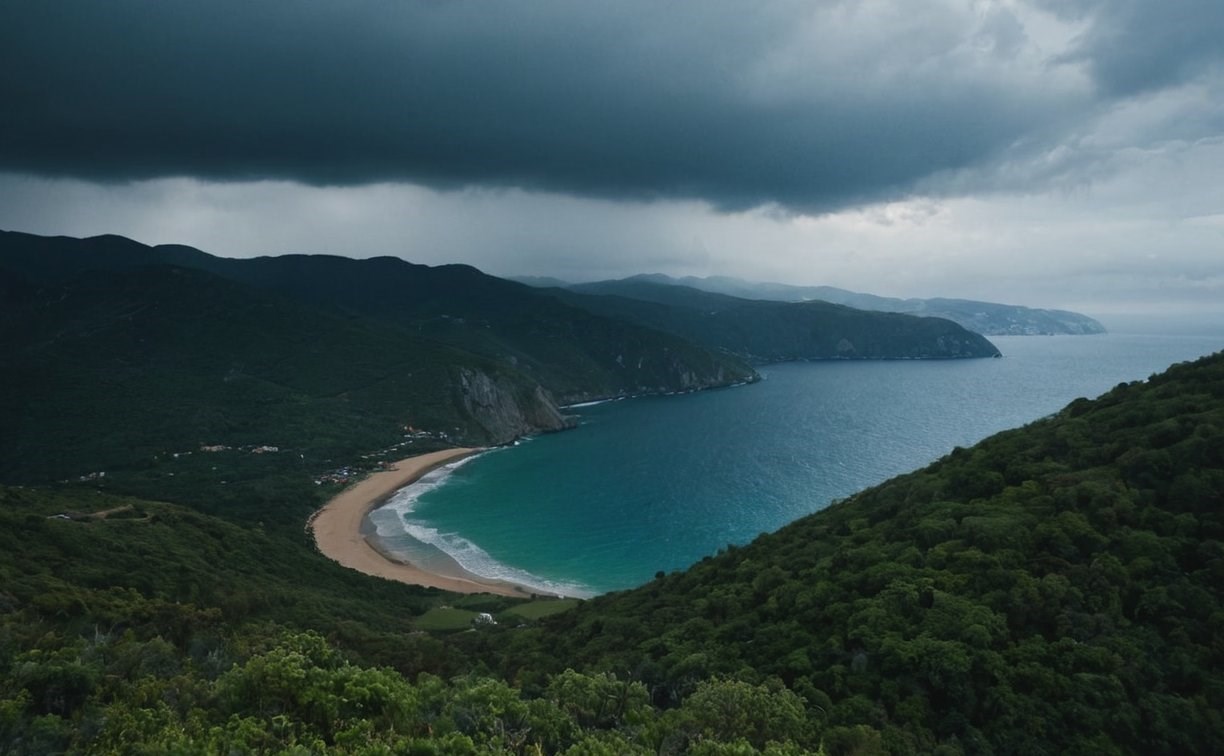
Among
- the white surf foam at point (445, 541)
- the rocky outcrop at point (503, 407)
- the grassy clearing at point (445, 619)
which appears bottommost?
the white surf foam at point (445, 541)

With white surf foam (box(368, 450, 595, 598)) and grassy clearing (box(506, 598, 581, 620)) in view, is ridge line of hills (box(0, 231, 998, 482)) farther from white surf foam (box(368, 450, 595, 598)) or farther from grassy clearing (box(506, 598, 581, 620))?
grassy clearing (box(506, 598, 581, 620))

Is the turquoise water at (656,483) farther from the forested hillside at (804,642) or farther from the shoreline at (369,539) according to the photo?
the forested hillside at (804,642)

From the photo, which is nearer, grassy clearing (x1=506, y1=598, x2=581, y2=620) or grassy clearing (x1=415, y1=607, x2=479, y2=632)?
grassy clearing (x1=415, y1=607, x2=479, y2=632)

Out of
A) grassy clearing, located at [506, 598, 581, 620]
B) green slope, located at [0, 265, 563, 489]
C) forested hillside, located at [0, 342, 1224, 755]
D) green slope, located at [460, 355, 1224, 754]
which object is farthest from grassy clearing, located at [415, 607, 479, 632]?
green slope, located at [0, 265, 563, 489]

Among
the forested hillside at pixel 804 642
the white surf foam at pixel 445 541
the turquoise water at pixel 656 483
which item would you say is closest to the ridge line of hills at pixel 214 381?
the white surf foam at pixel 445 541

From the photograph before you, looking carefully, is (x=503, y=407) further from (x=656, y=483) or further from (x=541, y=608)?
(x=541, y=608)

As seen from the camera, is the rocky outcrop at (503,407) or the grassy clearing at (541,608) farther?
the rocky outcrop at (503,407)
